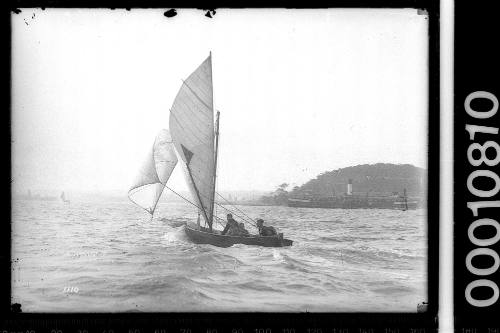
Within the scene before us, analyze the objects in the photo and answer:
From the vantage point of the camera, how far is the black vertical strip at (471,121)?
299cm

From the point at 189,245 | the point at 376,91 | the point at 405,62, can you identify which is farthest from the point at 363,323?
the point at 405,62

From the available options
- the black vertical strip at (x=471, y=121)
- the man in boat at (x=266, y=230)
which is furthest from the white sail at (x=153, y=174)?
the black vertical strip at (x=471, y=121)

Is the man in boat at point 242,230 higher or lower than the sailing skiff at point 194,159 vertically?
lower

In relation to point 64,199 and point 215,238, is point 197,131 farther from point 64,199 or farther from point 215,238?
point 64,199

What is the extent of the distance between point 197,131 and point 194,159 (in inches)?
7.3

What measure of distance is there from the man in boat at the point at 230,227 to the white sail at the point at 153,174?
0.48m

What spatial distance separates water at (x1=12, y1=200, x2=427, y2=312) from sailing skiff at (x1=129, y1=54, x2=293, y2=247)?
72mm

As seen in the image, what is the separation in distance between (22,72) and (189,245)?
59.1 inches

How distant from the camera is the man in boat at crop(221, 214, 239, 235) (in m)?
3.25

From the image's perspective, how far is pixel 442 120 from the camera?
298 centimetres

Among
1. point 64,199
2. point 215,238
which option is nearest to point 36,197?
point 64,199

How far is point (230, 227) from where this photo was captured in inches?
129

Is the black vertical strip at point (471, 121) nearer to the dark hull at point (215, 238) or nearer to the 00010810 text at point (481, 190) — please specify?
the 00010810 text at point (481, 190)
